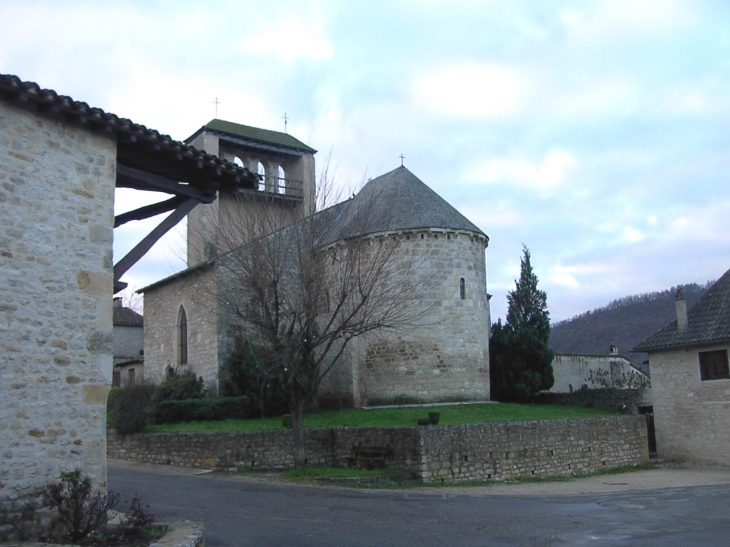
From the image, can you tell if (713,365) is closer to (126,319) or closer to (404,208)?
(404,208)

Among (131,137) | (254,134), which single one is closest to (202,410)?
(131,137)

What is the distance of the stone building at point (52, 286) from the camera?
830 cm

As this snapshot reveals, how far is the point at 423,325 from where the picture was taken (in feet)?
83.2

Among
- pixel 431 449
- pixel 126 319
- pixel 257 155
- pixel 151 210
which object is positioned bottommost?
pixel 431 449

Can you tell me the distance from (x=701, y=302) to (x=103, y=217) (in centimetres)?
2281

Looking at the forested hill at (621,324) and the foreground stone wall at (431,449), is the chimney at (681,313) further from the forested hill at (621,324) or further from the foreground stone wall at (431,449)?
the forested hill at (621,324)

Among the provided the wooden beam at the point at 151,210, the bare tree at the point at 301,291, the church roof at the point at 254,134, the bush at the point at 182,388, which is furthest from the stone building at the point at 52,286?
the church roof at the point at 254,134

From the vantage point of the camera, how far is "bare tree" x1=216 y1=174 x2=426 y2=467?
1869 cm

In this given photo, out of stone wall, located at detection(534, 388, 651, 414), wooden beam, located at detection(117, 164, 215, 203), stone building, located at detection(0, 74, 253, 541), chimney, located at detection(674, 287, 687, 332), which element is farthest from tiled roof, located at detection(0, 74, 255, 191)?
stone wall, located at detection(534, 388, 651, 414)

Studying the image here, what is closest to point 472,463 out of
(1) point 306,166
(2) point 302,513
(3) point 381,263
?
(3) point 381,263

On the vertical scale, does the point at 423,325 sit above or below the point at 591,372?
above

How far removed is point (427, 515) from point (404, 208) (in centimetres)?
1603

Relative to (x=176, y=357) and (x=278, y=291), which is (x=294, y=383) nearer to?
(x=278, y=291)

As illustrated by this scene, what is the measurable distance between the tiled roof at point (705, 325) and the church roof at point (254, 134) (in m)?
20.5
